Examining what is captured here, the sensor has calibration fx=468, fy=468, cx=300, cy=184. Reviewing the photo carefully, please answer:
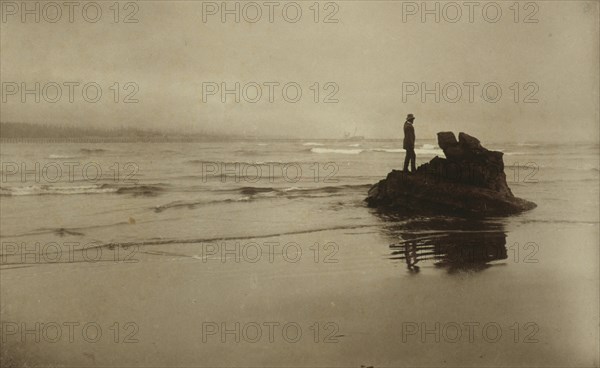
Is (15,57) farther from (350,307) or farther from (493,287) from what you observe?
(493,287)

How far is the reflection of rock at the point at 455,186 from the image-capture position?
11.8ft

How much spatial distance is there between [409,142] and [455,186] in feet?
2.08

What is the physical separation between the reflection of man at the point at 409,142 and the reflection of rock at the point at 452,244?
1.57 ft

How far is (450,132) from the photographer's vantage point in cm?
353

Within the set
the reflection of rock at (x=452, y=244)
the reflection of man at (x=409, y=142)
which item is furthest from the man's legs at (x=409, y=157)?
the reflection of rock at (x=452, y=244)

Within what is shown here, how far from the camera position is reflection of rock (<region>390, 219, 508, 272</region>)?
338cm

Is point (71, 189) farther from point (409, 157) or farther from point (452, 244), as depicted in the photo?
point (452, 244)

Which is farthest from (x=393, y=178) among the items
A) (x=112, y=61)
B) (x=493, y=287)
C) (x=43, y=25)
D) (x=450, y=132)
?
(x=43, y=25)

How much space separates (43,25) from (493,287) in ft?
12.2

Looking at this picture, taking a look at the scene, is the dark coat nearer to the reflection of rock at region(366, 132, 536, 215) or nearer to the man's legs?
the man's legs

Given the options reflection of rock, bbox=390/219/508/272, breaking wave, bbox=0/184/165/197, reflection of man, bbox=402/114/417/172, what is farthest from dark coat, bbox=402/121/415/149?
breaking wave, bbox=0/184/165/197

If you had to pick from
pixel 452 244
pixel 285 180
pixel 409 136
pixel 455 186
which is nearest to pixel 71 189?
pixel 285 180

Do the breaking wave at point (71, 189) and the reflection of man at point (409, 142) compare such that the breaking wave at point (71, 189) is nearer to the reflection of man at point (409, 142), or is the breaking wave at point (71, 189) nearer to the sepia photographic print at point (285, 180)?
the sepia photographic print at point (285, 180)

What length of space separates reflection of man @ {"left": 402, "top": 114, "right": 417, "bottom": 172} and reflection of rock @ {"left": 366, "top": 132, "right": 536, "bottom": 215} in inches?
3.7
